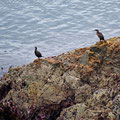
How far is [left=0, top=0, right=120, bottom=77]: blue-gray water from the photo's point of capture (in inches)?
789

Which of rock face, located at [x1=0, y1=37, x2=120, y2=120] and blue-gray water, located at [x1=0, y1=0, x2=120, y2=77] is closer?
rock face, located at [x1=0, y1=37, x2=120, y2=120]

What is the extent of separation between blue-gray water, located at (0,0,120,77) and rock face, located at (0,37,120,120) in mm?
8577

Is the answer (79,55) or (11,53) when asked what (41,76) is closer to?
(79,55)

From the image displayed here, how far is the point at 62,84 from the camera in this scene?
6.90 meters

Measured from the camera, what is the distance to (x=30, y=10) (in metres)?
30.6

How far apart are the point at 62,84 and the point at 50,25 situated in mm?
19456

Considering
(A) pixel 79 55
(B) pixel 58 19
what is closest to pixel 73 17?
(B) pixel 58 19

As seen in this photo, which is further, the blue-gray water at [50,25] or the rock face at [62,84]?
the blue-gray water at [50,25]

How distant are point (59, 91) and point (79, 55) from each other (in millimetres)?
1102

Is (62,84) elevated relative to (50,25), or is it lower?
elevated

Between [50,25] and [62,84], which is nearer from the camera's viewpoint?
[62,84]

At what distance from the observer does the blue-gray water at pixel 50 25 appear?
789 inches

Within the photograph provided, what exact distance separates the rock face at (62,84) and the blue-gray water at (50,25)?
8.58m

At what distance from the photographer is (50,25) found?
85.3 feet
